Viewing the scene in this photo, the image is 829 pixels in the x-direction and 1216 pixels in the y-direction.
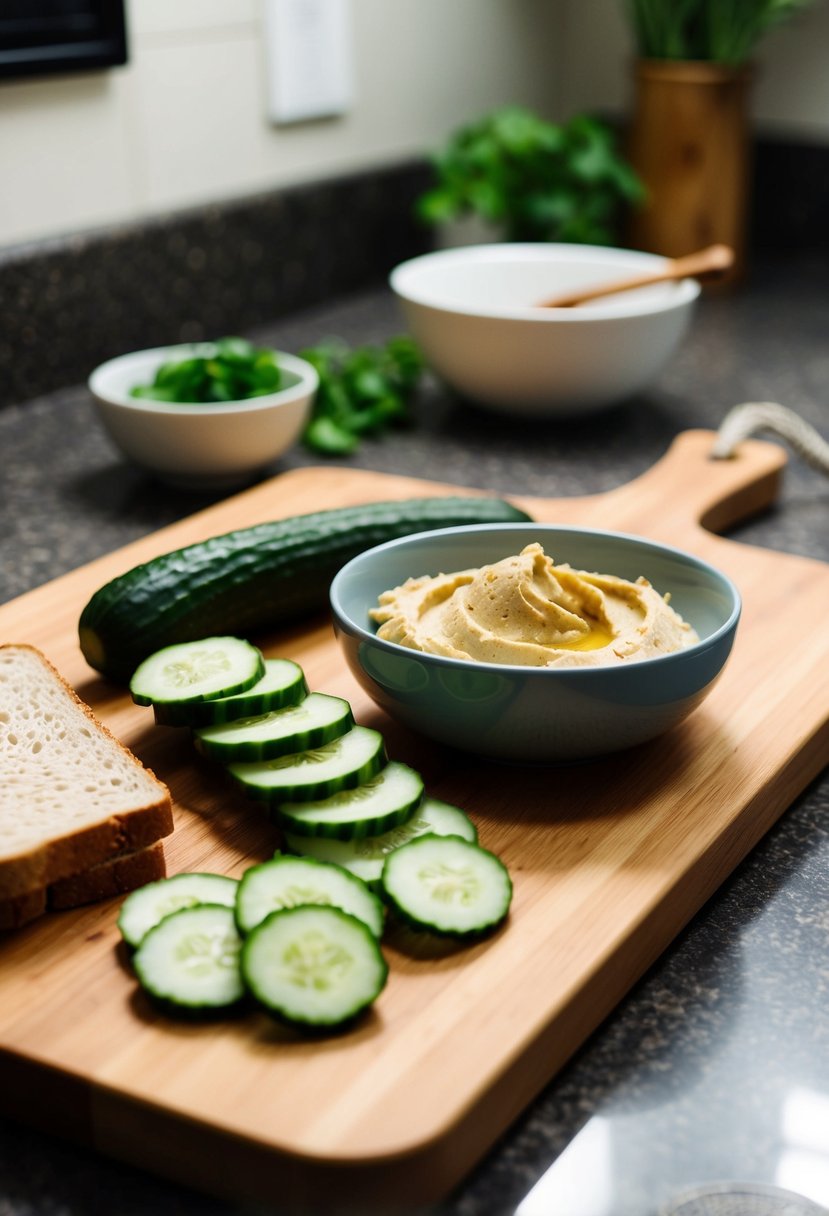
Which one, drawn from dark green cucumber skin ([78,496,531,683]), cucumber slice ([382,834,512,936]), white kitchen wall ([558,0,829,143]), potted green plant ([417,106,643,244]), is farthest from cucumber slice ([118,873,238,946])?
white kitchen wall ([558,0,829,143])

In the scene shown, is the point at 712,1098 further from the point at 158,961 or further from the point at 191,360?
the point at 191,360

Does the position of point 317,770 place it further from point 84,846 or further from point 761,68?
point 761,68

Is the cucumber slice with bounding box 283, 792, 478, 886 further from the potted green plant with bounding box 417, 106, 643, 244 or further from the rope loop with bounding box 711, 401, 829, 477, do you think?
the potted green plant with bounding box 417, 106, 643, 244

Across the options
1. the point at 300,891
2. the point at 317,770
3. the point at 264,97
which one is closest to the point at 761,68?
the point at 264,97

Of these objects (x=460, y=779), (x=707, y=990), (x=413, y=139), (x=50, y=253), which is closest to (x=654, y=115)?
(x=413, y=139)

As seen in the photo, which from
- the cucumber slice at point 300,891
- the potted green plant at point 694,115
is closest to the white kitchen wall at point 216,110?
the potted green plant at point 694,115
